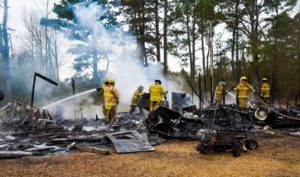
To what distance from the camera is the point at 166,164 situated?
8.79m

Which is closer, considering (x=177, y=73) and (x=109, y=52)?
(x=109, y=52)

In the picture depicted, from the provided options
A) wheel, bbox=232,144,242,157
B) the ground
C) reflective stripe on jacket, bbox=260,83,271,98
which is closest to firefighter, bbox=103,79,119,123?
the ground

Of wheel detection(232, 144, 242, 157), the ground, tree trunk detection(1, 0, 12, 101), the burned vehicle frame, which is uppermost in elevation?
tree trunk detection(1, 0, 12, 101)

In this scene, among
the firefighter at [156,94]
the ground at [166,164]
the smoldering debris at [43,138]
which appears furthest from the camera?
the firefighter at [156,94]

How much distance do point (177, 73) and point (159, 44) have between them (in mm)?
5414

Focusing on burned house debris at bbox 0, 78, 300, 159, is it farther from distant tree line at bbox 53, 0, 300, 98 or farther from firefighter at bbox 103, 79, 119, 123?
distant tree line at bbox 53, 0, 300, 98

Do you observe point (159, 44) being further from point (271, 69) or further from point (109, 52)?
point (271, 69)

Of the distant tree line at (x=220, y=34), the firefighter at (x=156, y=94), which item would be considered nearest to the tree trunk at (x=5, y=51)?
the distant tree line at (x=220, y=34)

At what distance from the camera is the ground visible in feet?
25.9

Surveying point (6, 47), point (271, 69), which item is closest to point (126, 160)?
point (6, 47)

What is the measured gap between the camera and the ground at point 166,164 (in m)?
7.90

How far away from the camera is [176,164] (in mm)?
8766

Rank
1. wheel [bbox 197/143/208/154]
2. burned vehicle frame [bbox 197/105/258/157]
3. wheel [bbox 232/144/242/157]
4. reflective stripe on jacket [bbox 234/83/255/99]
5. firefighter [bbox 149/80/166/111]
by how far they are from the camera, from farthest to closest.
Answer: firefighter [bbox 149/80/166/111] < reflective stripe on jacket [bbox 234/83/255/99] < wheel [bbox 197/143/208/154] < burned vehicle frame [bbox 197/105/258/157] < wheel [bbox 232/144/242/157]

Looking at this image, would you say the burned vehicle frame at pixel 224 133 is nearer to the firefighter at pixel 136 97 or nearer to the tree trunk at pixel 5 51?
the firefighter at pixel 136 97
